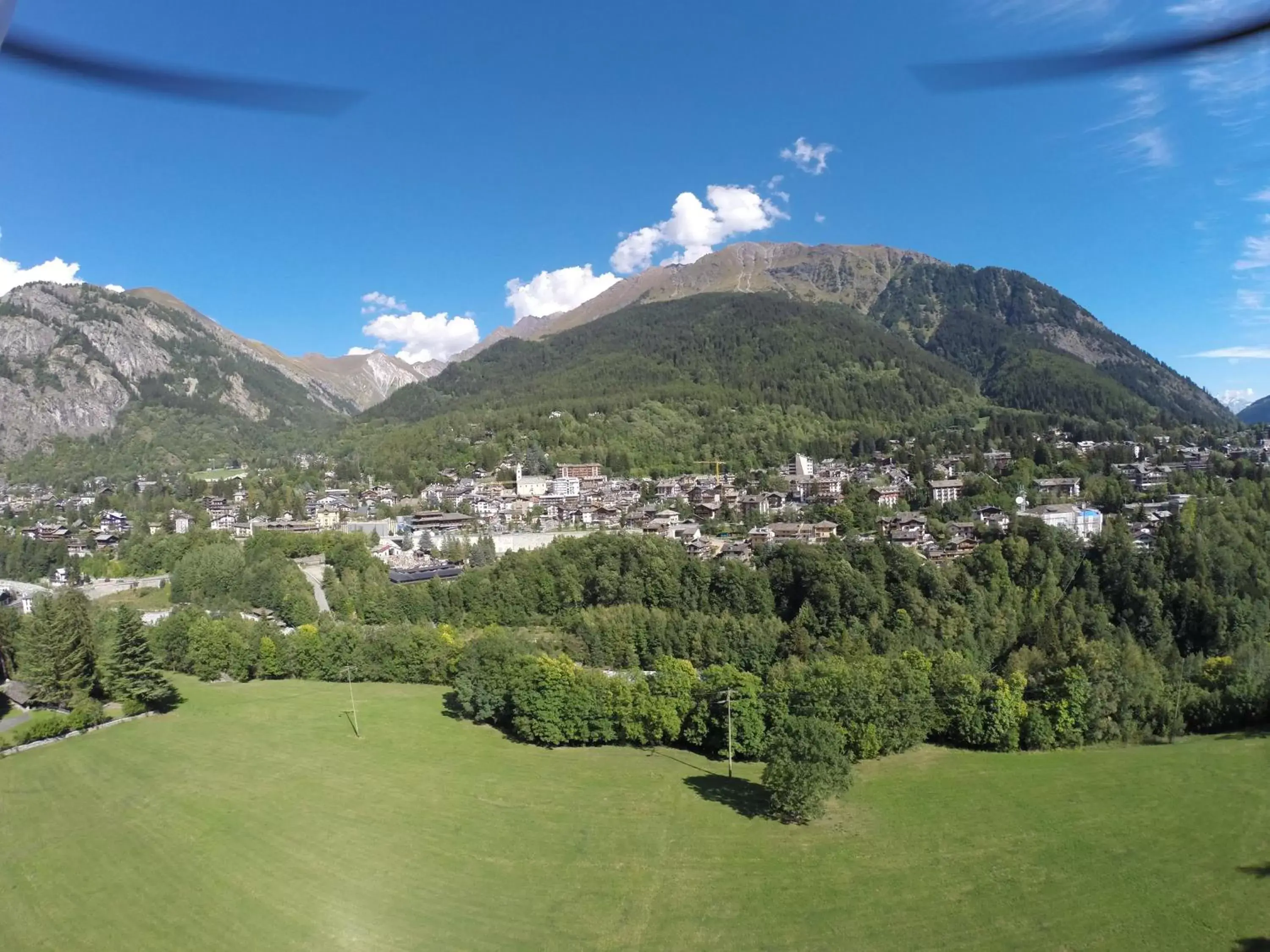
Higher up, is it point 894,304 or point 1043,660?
point 894,304

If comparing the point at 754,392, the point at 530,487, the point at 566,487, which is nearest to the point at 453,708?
the point at 566,487

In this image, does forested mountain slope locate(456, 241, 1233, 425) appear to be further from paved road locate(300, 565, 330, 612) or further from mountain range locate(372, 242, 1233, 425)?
paved road locate(300, 565, 330, 612)

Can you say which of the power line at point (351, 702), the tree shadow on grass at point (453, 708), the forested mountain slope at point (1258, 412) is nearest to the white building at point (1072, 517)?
the tree shadow on grass at point (453, 708)

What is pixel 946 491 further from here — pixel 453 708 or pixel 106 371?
pixel 106 371

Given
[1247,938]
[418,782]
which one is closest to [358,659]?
[418,782]

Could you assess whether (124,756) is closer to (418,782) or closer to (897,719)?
(418,782)

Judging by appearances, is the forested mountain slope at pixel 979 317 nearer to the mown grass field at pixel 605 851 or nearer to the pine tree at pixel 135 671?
the mown grass field at pixel 605 851
